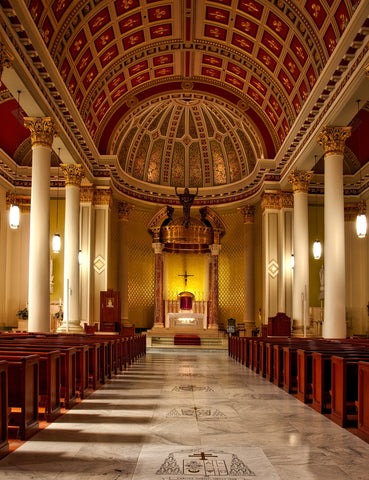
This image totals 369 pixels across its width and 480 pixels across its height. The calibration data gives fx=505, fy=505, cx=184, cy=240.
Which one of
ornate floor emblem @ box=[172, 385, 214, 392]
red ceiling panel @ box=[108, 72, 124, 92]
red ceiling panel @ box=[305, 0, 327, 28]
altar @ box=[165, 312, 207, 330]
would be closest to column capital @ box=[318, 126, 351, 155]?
red ceiling panel @ box=[305, 0, 327, 28]

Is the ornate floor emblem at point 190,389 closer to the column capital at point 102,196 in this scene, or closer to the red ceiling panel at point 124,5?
the red ceiling panel at point 124,5

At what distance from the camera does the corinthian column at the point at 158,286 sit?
91.2 feet

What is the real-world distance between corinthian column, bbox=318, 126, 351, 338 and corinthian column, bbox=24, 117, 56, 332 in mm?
8321

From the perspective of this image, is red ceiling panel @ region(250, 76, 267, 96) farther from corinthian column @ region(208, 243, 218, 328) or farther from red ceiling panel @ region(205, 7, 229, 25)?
corinthian column @ region(208, 243, 218, 328)

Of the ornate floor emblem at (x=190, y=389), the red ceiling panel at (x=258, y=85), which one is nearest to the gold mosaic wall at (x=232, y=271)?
the red ceiling panel at (x=258, y=85)

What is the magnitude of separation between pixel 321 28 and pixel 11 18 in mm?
9008

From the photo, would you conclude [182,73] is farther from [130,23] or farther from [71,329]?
[71,329]

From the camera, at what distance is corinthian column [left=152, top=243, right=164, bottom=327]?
27.8 metres

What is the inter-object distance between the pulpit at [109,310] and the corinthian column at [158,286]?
5056 mm

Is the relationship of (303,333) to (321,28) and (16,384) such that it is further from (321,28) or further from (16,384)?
(16,384)

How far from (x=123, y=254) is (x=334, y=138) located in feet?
46.7

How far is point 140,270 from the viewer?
2894 centimetres

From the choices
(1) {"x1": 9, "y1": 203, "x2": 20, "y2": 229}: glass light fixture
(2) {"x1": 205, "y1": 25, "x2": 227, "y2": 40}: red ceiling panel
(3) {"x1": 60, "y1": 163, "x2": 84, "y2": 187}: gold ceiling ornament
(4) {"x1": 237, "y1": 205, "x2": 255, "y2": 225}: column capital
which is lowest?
(1) {"x1": 9, "y1": 203, "x2": 20, "y2": 229}: glass light fixture

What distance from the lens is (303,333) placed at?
19.8 meters
